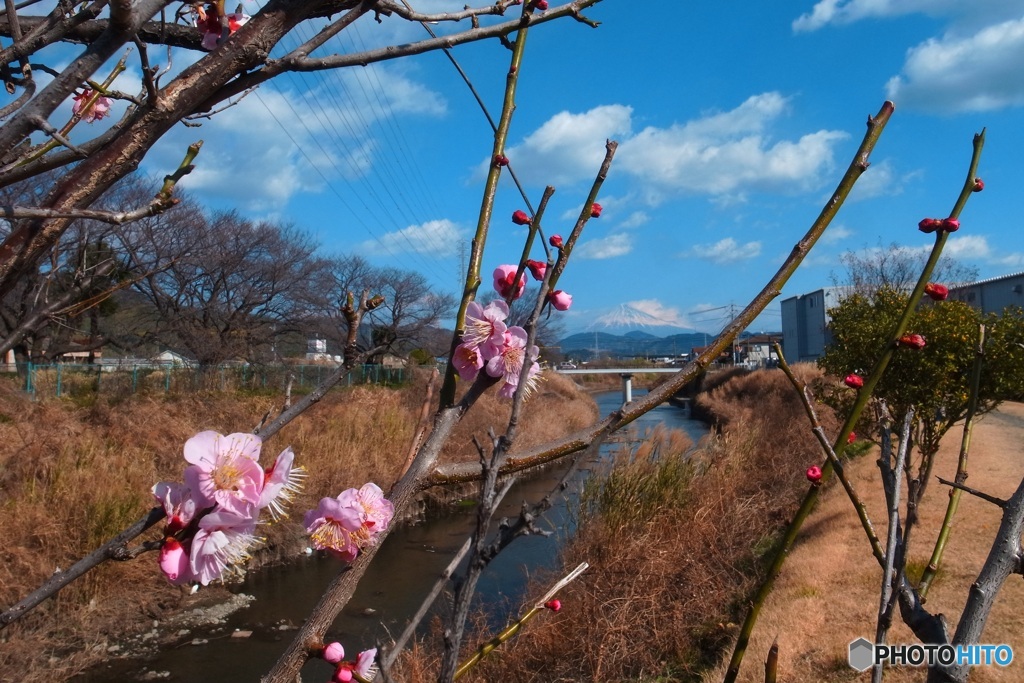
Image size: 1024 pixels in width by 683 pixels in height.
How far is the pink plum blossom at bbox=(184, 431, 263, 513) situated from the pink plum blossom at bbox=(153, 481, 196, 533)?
0.03 m

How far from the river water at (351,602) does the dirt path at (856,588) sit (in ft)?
7.70

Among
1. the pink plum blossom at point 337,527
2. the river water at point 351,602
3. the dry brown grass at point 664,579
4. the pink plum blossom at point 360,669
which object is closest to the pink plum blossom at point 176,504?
the pink plum blossom at point 337,527

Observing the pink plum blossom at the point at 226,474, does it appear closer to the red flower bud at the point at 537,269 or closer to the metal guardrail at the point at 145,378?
the red flower bud at the point at 537,269

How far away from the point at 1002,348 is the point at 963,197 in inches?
341

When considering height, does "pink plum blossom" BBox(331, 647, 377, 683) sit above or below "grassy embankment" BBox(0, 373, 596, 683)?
above

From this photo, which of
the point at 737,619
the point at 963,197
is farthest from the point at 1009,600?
the point at 963,197

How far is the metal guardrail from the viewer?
54.2 ft

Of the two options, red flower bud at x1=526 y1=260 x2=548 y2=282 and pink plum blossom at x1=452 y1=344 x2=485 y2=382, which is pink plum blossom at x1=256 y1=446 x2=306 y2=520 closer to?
pink plum blossom at x1=452 y1=344 x2=485 y2=382

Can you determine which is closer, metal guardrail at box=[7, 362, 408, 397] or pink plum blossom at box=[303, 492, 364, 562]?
pink plum blossom at box=[303, 492, 364, 562]

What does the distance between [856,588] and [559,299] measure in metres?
7.06

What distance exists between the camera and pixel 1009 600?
625 cm

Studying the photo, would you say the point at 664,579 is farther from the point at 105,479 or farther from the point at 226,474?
the point at 226,474

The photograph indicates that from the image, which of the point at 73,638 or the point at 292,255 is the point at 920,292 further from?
the point at 292,255

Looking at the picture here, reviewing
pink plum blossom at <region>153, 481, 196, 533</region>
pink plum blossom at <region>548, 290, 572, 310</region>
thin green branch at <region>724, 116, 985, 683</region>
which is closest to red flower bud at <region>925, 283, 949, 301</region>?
thin green branch at <region>724, 116, 985, 683</region>
